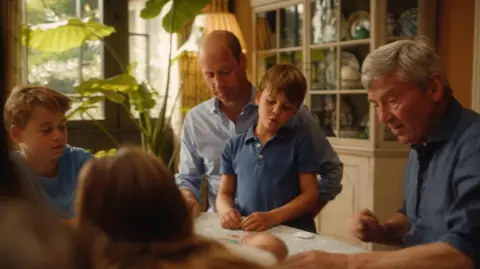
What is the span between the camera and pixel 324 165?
1.76 metres

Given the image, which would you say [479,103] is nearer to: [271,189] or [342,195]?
[342,195]

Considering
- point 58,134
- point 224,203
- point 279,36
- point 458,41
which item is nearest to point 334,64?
point 279,36

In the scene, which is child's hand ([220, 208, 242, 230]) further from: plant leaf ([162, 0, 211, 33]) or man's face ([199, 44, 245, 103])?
plant leaf ([162, 0, 211, 33])

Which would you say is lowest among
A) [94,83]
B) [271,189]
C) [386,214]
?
[386,214]

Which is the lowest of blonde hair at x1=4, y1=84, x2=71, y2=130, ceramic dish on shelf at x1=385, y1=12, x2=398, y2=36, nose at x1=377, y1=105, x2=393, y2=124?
nose at x1=377, y1=105, x2=393, y2=124

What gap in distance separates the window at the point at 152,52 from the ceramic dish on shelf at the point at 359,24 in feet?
4.49

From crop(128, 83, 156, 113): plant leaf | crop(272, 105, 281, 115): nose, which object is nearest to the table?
crop(272, 105, 281, 115): nose

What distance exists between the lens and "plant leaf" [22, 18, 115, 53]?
2.69 meters

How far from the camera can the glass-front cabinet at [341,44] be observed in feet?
10.0

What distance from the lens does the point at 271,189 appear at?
5.22 feet

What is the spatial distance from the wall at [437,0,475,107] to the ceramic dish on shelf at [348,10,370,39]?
1.42 ft

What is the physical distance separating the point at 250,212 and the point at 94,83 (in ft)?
4.72

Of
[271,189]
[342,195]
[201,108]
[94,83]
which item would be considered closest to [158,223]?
[271,189]

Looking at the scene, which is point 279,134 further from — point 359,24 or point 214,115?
point 359,24
